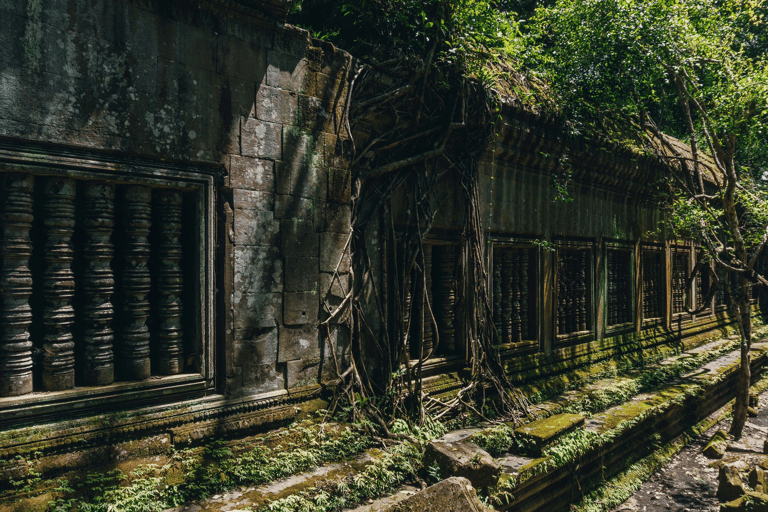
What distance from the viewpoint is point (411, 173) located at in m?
5.22

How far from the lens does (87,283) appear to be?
10.5ft

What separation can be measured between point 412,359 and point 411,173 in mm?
2000

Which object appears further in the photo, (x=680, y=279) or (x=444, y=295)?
(x=680, y=279)

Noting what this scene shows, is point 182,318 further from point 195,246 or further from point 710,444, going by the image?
point 710,444

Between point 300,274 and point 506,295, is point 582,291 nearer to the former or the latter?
point 506,295

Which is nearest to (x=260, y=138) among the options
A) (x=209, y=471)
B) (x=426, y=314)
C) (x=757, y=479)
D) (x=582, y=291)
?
(x=209, y=471)

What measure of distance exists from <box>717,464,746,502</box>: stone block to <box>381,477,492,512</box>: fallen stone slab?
451cm

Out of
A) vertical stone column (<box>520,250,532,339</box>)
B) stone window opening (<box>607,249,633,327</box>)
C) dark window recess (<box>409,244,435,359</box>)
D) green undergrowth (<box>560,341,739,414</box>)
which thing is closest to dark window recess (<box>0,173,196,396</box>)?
dark window recess (<box>409,244,435,359</box>)

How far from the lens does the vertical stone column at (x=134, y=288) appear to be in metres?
3.38

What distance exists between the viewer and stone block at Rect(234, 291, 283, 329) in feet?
12.5

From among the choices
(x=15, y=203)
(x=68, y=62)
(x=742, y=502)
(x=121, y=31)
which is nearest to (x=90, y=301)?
(x=15, y=203)

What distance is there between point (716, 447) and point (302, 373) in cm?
660

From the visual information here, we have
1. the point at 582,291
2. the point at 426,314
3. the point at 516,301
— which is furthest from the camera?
the point at 582,291

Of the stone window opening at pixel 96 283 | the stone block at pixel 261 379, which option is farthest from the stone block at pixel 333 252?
the stone window opening at pixel 96 283
